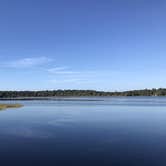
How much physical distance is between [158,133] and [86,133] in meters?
6.24

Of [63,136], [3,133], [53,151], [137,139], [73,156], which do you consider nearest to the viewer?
[73,156]

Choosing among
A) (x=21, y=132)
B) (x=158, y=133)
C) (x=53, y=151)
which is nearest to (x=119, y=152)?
(x=53, y=151)

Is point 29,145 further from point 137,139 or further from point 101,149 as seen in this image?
point 137,139

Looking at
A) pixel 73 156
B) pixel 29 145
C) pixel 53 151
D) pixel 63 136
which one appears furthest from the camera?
pixel 63 136

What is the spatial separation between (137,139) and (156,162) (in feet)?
19.0

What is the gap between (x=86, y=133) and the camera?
2144 centimetres

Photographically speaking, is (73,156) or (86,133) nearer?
(73,156)

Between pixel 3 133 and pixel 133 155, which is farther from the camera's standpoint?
pixel 3 133

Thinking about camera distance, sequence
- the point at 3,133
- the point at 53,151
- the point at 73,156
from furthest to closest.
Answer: the point at 3,133, the point at 53,151, the point at 73,156

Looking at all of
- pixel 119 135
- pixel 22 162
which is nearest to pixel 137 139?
pixel 119 135

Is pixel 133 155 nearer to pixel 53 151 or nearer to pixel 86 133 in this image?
pixel 53 151

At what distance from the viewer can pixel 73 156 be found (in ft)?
46.9

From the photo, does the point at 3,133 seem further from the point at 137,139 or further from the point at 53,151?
the point at 137,139

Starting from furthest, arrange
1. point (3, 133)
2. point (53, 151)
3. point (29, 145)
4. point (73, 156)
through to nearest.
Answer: point (3, 133) → point (29, 145) → point (53, 151) → point (73, 156)
